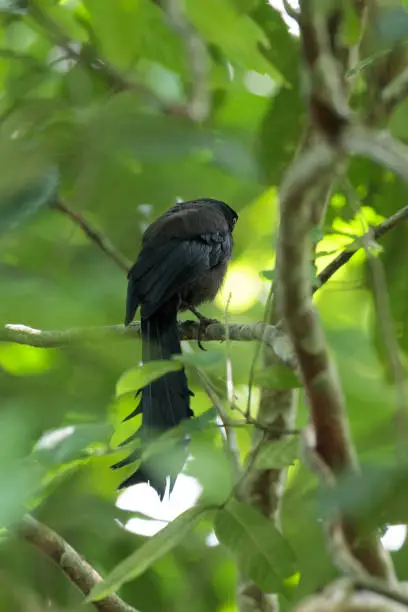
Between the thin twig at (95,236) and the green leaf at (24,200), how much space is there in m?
0.80

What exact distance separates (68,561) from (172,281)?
1210mm

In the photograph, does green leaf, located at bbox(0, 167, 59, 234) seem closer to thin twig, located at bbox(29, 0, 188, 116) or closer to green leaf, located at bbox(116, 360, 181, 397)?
green leaf, located at bbox(116, 360, 181, 397)

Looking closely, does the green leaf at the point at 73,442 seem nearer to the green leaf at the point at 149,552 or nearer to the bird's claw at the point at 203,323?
the green leaf at the point at 149,552

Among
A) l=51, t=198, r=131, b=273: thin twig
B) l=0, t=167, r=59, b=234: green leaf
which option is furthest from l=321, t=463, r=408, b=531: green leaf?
l=51, t=198, r=131, b=273: thin twig

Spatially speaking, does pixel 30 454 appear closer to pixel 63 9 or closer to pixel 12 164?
pixel 12 164

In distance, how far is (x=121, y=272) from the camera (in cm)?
299

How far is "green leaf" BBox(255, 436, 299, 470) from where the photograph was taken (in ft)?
4.79

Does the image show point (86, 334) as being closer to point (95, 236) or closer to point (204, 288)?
point (95, 236)

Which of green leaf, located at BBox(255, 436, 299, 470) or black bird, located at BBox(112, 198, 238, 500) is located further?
black bird, located at BBox(112, 198, 238, 500)

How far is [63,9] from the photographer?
251cm

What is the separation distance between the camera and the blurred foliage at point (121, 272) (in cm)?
142

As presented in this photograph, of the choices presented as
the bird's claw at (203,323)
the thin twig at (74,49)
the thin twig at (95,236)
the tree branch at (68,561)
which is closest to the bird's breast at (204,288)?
the bird's claw at (203,323)

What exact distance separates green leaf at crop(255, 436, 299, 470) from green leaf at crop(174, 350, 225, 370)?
172mm

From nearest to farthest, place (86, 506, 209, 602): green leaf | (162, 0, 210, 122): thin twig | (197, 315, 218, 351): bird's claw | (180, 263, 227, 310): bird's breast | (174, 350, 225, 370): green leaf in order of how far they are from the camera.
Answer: (86, 506, 209, 602): green leaf
(174, 350, 225, 370): green leaf
(162, 0, 210, 122): thin twig
(197, 315, 218, 351): bird's claw
(180, 263, 227, 310): bird's breast
